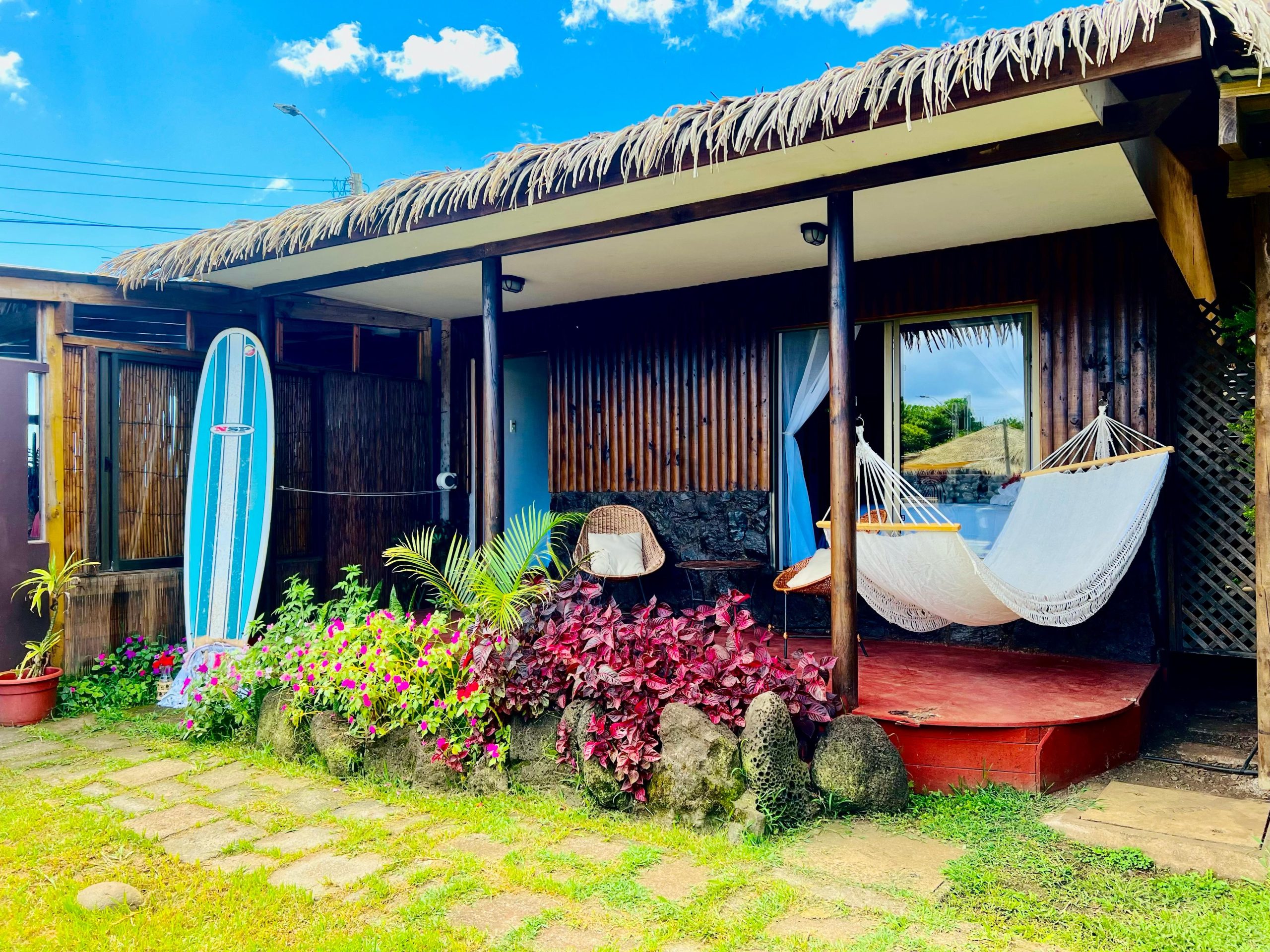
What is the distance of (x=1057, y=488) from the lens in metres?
3.95

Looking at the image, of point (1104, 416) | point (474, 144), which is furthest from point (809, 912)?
point (474, 144)

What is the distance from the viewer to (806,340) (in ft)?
17.1

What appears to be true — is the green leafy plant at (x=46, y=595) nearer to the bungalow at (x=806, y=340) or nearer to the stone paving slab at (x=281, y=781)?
the bungalow at (x=806, y=340)

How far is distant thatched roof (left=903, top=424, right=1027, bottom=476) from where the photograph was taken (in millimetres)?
4559

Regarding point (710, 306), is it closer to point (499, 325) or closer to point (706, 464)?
point (706, 464)

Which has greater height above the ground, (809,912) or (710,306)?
(710,306)

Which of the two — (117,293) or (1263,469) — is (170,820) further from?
(1263,469)

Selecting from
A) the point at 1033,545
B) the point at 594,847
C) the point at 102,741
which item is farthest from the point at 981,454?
the point at 102,741

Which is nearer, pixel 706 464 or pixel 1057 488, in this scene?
pixel 1057 488

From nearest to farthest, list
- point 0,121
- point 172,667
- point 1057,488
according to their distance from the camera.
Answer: point 1057,488, point 172,667, point 0,121

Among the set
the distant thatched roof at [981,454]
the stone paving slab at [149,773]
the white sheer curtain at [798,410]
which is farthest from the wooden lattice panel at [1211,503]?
the stone paving slab at [149,773]

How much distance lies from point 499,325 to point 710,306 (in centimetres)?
161

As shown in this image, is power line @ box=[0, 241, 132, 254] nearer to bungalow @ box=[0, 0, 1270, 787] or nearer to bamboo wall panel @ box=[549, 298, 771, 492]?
bungalow @ box=[0, 0, 1270, 787]

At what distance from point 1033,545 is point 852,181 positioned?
1.76 metres
